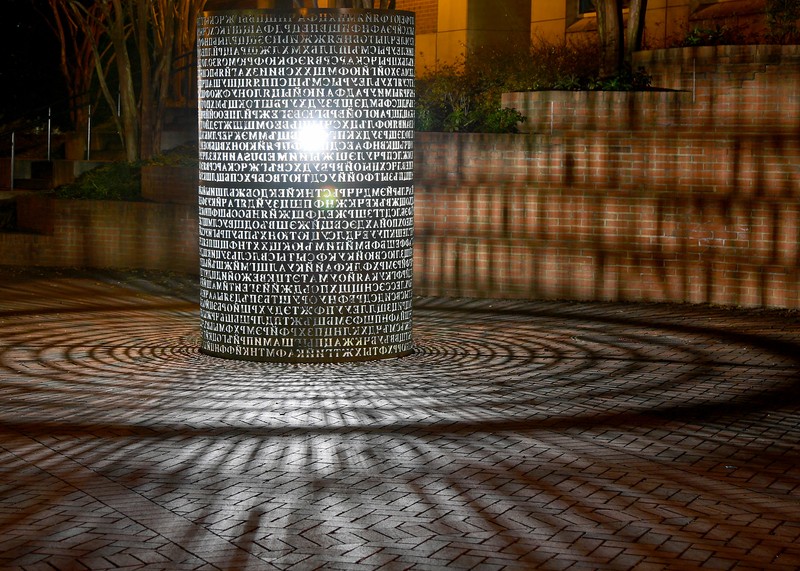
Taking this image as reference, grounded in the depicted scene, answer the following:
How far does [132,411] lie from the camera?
9.54 metres

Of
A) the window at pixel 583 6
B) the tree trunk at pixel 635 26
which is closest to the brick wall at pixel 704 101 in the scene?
the tree trunk at pixel 635 26

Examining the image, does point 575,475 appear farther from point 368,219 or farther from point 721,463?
point 368,219

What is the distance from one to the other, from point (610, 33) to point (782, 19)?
8.10 feet

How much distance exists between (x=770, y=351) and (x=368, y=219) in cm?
416

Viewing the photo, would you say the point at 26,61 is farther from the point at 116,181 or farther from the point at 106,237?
the point at 106,237

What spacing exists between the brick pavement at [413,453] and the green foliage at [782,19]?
213 inches

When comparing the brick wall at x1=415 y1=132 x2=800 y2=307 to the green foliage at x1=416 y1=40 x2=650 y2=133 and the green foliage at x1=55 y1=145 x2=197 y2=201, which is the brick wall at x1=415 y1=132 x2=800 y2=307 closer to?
the green foliage at x1=416 y1=40 x2=650 y2=133

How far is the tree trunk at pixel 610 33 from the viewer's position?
1880cm

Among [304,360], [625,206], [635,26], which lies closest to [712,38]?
[635,26]

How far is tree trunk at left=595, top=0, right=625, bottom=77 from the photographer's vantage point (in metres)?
18.8

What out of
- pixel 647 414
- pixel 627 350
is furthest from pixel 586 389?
pixel 627 350

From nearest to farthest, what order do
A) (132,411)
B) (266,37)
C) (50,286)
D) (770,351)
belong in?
(132,411), (266,37), (770,351), (50,286)

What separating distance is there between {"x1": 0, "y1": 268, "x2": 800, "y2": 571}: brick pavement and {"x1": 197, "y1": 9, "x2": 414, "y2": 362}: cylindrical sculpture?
48 centimetres

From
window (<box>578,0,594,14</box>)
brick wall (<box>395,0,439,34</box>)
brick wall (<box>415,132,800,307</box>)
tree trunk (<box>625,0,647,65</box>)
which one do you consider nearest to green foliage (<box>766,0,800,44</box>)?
tree trunk (<box>625,0,647,65</box>)
